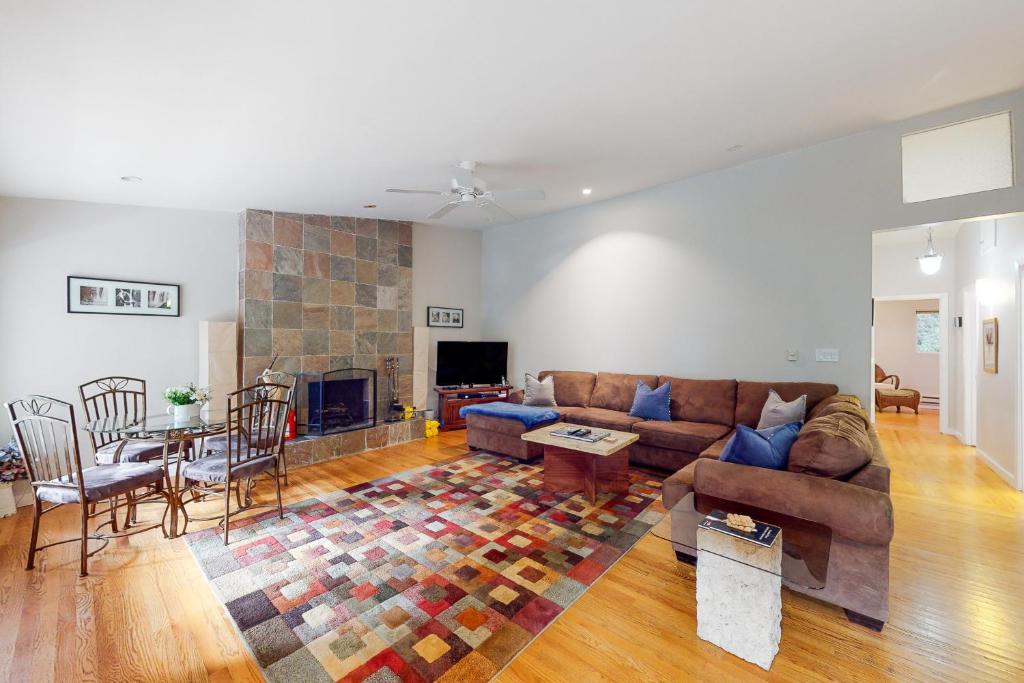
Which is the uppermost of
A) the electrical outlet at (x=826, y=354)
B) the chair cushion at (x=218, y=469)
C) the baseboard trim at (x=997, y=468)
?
the electrical outlet at (x=826, y=354)

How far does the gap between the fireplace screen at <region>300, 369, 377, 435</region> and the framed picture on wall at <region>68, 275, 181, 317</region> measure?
1.65 m

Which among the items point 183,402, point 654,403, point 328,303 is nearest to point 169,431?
point 183,402

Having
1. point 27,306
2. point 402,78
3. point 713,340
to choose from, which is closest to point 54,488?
point 27,306

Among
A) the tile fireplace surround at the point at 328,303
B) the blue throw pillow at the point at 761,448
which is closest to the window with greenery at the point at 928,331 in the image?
the blue throw pillow at the point at 761,448

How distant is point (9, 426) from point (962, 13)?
7.53m

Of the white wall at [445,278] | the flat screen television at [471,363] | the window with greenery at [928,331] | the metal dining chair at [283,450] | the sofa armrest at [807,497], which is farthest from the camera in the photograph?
the window with greenery at [928,331]

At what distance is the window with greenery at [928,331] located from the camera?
8.53 meters

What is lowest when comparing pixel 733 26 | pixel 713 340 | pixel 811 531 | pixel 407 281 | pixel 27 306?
pixel 811 531

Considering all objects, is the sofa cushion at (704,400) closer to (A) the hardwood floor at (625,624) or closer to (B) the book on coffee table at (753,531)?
(A) the hardwood floor at (625,624)

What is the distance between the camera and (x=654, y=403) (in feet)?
15.2

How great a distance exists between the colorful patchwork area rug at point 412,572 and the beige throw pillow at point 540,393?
174 cm

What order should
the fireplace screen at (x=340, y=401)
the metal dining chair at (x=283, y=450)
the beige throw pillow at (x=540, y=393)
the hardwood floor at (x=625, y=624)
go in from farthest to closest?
the beige throw pillow at (x=540, y=393), the fireplace screen at (x=340, y=401), the metal dining chair at (x=283, y=450), the hardwood floor at (x=625, y=624)

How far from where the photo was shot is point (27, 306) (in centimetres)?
381

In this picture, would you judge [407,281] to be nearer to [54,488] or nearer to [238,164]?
[238,164]
